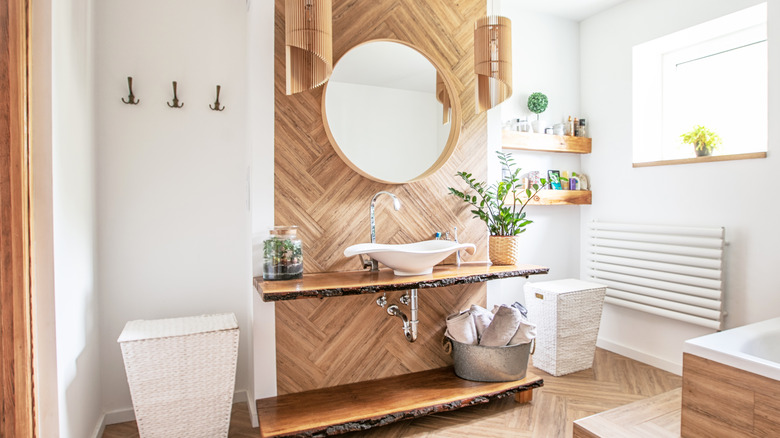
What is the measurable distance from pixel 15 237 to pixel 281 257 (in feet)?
3.24

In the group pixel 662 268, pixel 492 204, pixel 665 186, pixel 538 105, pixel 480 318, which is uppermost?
pixel 538 105

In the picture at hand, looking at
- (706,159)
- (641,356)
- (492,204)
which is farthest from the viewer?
(641,356)

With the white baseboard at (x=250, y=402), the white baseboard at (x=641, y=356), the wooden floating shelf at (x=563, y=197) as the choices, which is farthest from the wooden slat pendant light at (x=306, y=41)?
the white baseboard at (x=641, y=356)

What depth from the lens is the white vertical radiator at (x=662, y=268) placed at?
2.74 meters

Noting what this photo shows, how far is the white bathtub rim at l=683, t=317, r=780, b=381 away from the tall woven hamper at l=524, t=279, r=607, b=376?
3.04 ft

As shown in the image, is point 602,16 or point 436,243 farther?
point 602,16

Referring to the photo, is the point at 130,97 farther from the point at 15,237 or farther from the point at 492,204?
the point at 492,204

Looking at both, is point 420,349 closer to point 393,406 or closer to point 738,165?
point 393,406

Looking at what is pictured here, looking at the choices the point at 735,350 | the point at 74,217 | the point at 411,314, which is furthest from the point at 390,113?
the point at 735,350

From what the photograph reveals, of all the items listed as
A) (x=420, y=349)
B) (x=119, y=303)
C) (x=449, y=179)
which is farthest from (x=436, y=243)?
(x=119, y=303)

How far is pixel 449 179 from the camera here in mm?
2725

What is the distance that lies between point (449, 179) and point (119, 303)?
1969 mm

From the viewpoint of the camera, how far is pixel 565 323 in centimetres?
289

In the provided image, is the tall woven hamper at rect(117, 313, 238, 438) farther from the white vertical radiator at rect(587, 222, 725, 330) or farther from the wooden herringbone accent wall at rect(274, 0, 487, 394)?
the white vertical radiator at rect(587, 222, 725, 330)
